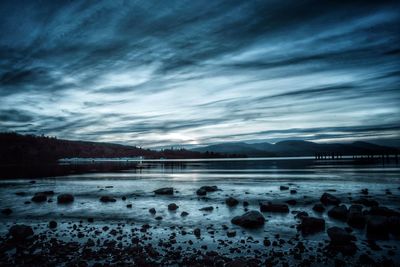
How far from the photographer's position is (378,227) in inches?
607

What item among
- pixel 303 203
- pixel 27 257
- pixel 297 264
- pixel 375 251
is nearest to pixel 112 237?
pixel 27 257

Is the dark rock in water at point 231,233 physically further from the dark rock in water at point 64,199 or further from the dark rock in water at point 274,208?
the dark rock in water at point 64,199

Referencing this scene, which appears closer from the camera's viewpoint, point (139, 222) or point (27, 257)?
point (27, 257)

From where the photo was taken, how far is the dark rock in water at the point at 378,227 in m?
14.9

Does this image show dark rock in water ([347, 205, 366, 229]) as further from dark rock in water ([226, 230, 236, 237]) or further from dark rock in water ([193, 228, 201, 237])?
dark rock in water ([193, 228, 201, 237])

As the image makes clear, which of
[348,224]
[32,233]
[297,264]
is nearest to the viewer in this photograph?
[297,264]

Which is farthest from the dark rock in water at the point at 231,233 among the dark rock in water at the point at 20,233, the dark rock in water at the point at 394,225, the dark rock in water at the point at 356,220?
the dark rock in water at the point at 20,233

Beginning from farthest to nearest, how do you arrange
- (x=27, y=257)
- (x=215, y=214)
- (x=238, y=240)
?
1. (x=215, y=214)
2. (x=238, y=240)
3. (x=27, y=257)

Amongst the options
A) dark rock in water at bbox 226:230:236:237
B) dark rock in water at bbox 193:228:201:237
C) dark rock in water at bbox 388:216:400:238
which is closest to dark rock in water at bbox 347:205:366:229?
dark rock in water at bbox 388:216:400:238

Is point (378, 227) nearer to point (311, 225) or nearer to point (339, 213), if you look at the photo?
point (311, 225)

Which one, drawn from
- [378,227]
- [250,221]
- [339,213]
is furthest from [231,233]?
[339,213]

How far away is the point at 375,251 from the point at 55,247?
51.7 feet

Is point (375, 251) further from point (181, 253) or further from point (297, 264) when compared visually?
point (181, 253)

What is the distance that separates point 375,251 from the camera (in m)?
12.6
